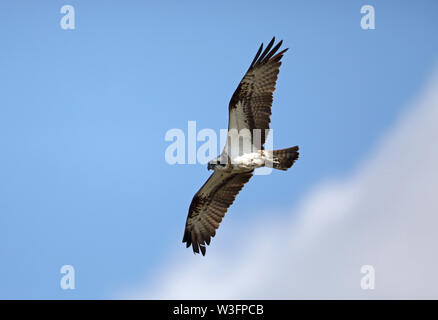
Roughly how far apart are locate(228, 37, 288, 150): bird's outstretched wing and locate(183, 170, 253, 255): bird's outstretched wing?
1.23m

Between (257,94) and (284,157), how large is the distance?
1.21 meters

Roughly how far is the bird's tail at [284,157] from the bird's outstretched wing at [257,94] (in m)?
0.41

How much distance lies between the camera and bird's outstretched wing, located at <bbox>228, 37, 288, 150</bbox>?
11250mm

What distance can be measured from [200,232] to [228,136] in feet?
7.80

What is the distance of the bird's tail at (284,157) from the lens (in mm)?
11273

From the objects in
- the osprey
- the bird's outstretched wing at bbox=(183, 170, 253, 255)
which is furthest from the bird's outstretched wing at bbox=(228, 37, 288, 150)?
the bird's outstretched wing at bbox=(183, 170, 253, 255)

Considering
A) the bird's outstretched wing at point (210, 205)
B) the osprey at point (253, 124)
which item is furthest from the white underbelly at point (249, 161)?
the bird's outstretched wing at point (210, 205)

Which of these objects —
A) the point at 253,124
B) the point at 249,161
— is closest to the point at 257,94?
the point at 253,124

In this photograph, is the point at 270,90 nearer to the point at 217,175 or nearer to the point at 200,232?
the point at 217,175

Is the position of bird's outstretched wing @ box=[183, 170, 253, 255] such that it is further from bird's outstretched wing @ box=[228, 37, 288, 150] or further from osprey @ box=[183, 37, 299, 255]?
bird's outstretched wing @ box=[228, 37, 288, 150]
